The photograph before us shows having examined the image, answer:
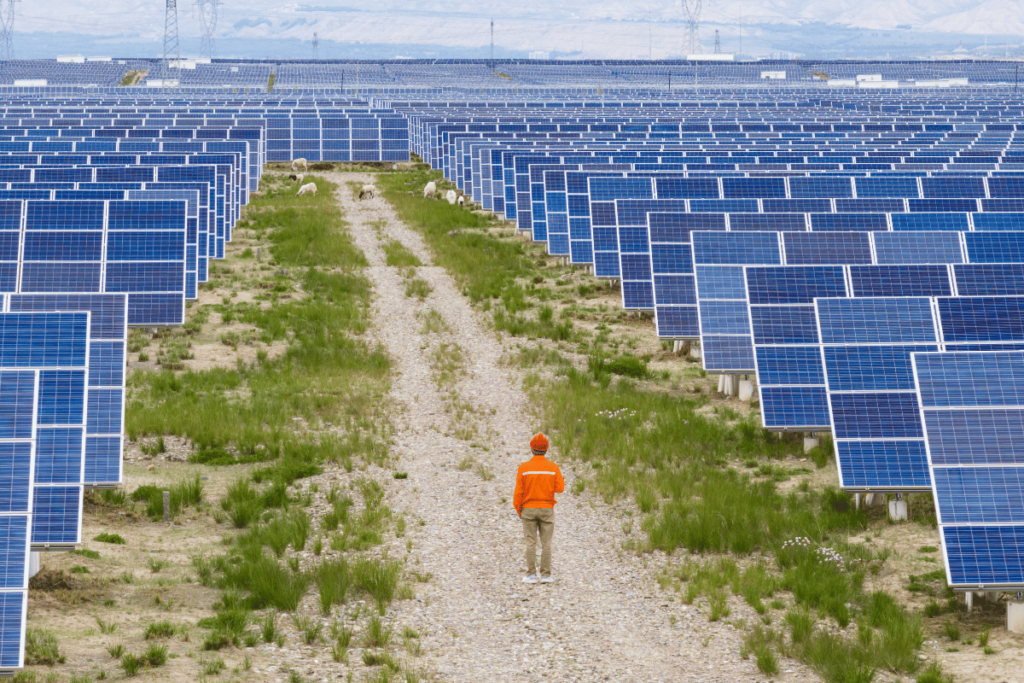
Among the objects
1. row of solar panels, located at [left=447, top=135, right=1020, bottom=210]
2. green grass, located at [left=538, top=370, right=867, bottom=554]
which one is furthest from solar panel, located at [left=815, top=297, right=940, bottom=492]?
row of solar panels, located at [left=447, top=135, right=1020, bottom=210]

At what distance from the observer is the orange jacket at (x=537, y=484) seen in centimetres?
1278

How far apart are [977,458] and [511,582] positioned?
485 cm

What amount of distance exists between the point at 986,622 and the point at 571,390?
980 centimetres

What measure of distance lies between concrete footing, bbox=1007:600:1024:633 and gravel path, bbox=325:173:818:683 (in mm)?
2210

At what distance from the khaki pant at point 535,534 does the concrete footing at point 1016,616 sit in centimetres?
451

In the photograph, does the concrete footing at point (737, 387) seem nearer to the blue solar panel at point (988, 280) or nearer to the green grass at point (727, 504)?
the green grass at point (727, 504)

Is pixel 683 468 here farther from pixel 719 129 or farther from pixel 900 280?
pixel 719 129

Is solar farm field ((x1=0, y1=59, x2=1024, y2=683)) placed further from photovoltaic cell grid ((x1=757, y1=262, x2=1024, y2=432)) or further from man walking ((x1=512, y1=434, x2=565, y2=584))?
man walking ((x1=512, y1=434, x2=565, y2=584))

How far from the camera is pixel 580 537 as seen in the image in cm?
1425

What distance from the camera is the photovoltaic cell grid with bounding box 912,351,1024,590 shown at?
11266 mm

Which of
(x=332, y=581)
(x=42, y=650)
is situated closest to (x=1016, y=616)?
(x=332, y=581)

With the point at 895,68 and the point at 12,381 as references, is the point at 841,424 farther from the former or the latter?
the point at 895,68

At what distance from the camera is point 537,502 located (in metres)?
12.8

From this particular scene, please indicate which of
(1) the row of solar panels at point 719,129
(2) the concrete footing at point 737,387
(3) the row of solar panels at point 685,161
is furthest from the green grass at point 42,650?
(1) the row of solar panels at point 719,129
